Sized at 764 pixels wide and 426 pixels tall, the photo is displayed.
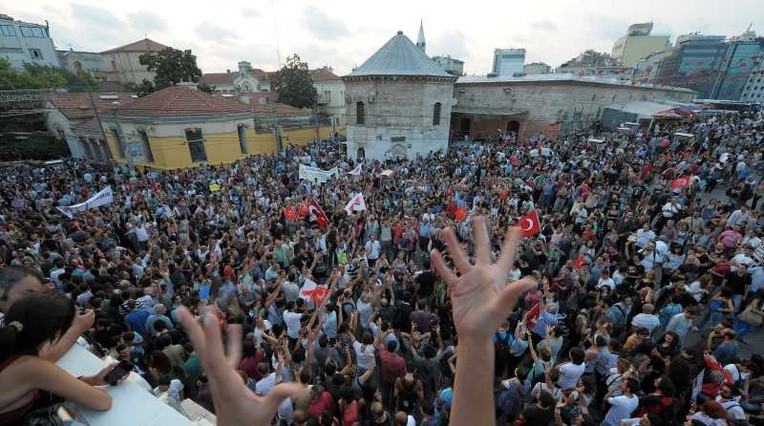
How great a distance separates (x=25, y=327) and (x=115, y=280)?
6.46 m

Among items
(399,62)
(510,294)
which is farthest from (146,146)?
(510,294)

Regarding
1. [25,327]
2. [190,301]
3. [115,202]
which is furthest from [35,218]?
[25,327]

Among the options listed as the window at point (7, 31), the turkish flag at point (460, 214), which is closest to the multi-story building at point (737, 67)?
the turkish flag at point (460, 214)

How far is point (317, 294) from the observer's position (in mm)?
6871

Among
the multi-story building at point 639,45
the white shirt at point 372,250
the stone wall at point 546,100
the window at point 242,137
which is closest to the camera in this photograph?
the white shirt at point 372,250

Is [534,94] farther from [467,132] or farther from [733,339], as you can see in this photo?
[733,339]

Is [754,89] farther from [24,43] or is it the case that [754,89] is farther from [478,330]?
[24,43]

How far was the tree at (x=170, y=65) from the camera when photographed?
3531 cm

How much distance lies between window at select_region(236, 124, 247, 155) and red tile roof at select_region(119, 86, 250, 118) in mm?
1220

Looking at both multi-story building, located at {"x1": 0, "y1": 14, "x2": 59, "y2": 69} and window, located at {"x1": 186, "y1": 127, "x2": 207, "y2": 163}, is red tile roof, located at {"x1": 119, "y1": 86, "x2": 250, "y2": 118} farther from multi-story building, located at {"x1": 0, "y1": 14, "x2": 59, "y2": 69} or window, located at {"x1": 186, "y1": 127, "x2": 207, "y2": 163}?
multi-story building, located at {"x1": 0, "y1": 14, "x2": 59, "y2": 69}

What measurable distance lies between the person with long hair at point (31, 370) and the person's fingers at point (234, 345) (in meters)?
1.41

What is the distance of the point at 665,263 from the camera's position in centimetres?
804

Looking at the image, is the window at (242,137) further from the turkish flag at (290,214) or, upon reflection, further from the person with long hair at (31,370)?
the person with long hair at (31,370)

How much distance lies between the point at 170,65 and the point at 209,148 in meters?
17.0
